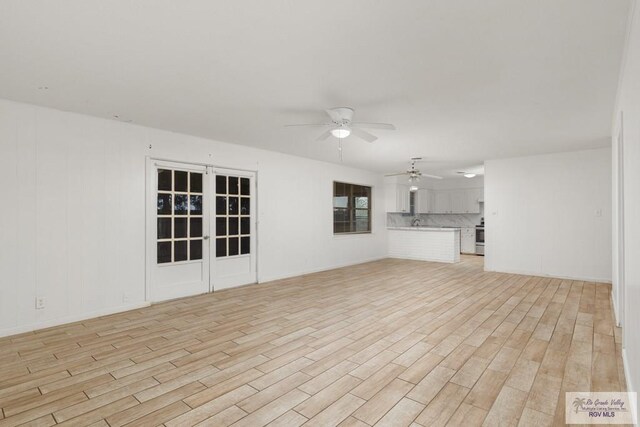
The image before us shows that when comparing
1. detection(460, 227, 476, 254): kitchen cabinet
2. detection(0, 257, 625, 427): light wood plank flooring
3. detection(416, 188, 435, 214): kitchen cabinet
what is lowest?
detection(0, 257, 625, 427): light wood plank flooring

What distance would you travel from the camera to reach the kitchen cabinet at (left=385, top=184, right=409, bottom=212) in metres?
9.68

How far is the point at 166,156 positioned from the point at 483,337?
4.82 metres

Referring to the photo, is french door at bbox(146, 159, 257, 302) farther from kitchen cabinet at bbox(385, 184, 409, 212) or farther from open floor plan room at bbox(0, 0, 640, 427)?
kitchen cabinet at bbox(385, 184, 409, 212)

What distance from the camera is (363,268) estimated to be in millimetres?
7883

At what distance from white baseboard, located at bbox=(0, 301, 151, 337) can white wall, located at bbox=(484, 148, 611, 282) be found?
7048 millimetres

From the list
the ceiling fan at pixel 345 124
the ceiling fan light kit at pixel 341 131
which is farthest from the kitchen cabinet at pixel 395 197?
the ceiling fan light kit at pixel 341 131

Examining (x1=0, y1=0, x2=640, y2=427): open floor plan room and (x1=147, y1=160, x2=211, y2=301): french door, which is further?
(x1=147, y1=160, x2=211, y2=301): french door

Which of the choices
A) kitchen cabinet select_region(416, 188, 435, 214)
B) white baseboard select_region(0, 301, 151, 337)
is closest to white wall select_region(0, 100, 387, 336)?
white baseboard select_region(0, 301, 151, 337)

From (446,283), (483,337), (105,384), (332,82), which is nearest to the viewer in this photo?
(105,384)

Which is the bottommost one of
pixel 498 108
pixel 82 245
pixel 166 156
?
pixel 82 245

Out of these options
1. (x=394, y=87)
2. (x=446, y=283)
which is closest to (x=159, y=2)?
(x=394, y=87)

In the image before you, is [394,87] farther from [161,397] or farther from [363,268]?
[363,268]

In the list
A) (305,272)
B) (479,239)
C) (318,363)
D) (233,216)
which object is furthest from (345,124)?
(479,239)

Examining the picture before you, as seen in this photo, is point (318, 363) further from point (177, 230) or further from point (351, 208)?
point (351, 208)
